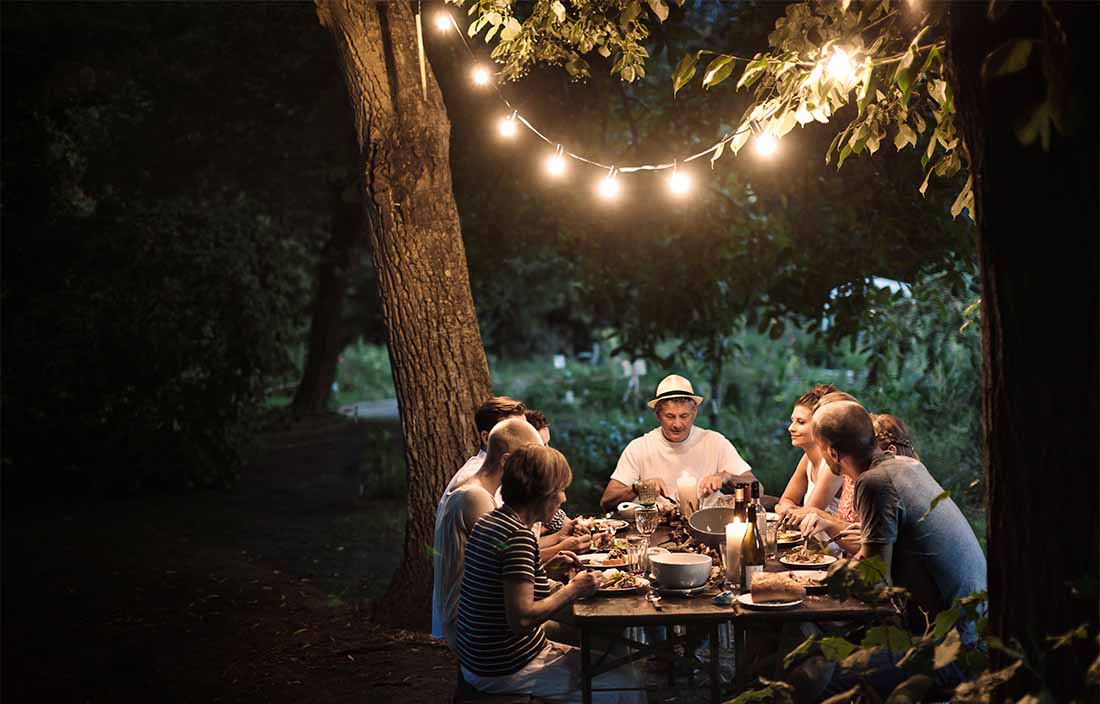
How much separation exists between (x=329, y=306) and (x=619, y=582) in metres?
14.9

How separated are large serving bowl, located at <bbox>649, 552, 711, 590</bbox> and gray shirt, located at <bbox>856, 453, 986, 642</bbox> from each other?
59 cm

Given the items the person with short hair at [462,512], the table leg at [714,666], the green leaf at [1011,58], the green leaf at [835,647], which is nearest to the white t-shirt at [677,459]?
the person with short hair at [462,512]

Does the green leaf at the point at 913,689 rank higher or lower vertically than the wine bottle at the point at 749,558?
lower

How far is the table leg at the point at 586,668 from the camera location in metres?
3.73

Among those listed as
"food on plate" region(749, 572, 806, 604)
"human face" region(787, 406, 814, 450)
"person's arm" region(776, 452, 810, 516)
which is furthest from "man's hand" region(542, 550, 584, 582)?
"person's arm" region(776, 452, 810, 516)

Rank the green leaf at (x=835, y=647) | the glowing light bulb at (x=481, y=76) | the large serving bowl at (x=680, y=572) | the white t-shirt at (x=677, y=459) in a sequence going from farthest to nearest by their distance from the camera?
1. the white t-shirt at (x=677, y=459)
2. the glowing light bulb at (x=481, y=76)
3. the large serving bowl at (x=680, y=572)
4. the green leaf at (x=835, y=647)

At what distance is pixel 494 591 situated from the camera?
3750 mm

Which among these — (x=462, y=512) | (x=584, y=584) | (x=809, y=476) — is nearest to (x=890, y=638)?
(x=584, y=584)

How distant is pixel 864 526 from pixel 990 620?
3.51 ft

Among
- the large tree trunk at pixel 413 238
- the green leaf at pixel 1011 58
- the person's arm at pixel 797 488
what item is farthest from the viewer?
the large tree trunk at pixel 413 238

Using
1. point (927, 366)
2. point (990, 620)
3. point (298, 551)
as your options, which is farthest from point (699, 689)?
point (927, 366)

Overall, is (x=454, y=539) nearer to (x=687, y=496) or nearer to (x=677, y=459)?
(x=687, y=496)

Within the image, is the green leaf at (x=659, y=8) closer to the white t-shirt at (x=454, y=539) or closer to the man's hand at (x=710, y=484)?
the white t-shirt at (x=454, y=539)

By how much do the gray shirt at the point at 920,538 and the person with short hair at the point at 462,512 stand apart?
1305 millimetres
